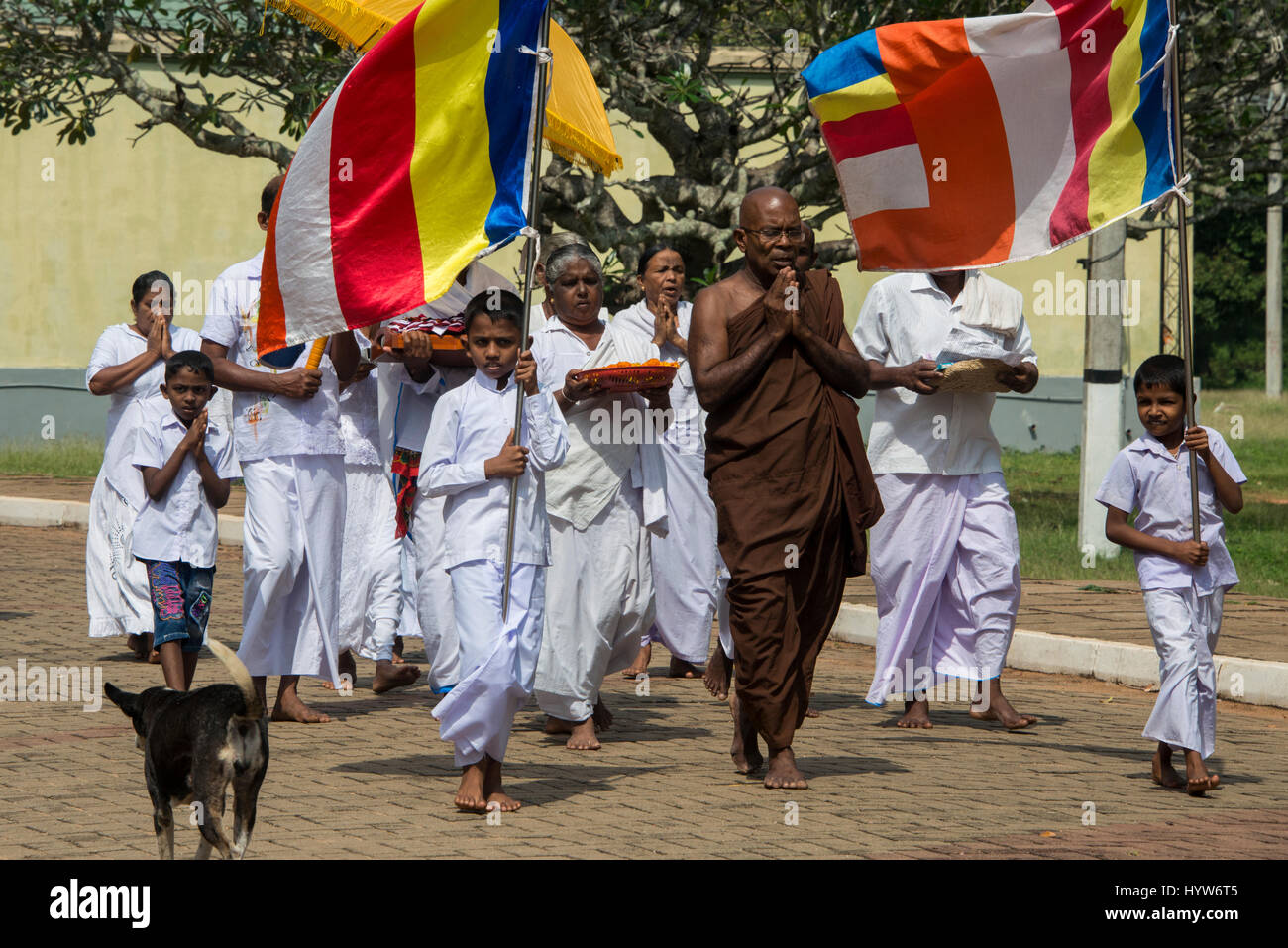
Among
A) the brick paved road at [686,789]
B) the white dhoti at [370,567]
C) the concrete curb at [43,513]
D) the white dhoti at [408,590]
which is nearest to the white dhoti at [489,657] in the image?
the brick paved road at [686,789]

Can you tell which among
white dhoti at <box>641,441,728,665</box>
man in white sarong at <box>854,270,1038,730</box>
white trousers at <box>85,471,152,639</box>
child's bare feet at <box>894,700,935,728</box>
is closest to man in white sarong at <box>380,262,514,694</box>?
white dhoti at <box>641,441,728,665</box>

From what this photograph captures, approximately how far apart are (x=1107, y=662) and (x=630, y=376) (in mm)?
3698

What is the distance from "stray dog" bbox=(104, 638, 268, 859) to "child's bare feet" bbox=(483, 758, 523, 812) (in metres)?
1.18

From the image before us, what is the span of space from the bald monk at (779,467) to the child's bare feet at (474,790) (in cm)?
116

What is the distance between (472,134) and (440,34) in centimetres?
37

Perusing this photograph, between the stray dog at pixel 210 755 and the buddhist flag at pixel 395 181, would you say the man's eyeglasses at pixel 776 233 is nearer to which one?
the buddhist flag at pixel 395 181

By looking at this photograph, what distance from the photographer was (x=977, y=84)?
24.9 feet

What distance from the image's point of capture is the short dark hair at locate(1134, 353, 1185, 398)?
7.15 metres

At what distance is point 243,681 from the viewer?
5027 mm

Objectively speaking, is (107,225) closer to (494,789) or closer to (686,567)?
(686,567)

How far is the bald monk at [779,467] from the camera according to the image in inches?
269

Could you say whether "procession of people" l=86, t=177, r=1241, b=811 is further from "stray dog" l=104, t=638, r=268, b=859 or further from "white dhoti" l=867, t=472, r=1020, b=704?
"stray dog" l=104, t=638, r=268, b=859

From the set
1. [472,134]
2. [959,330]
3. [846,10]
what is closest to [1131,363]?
[846,10]
